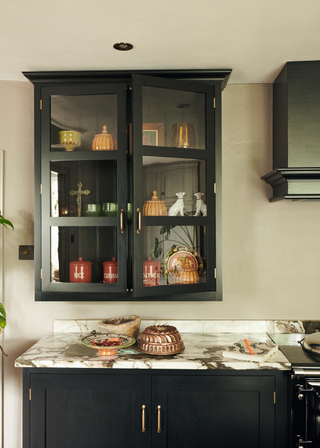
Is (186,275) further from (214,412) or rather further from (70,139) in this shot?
(70,139)

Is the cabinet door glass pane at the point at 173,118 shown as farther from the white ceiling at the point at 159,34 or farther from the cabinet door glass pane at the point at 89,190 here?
the cabinet door glass pane at the point at 89,190

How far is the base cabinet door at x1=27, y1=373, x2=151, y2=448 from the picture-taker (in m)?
1.96

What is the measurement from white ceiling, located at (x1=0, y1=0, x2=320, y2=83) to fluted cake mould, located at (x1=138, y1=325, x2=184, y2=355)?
1511mm

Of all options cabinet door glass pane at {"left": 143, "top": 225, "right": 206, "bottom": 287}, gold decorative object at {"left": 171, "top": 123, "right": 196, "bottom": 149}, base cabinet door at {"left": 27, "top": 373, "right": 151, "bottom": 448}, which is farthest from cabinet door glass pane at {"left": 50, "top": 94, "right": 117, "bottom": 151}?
base cabinet door at {"left": 27, "top": 373, "right": 151, "bottom": 448}

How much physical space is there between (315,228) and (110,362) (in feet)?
4.98

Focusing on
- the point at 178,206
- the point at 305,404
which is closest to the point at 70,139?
the point at 178,206

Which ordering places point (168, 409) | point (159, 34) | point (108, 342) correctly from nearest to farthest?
point (159, 34) → point (168, 409) → point (108, 342)

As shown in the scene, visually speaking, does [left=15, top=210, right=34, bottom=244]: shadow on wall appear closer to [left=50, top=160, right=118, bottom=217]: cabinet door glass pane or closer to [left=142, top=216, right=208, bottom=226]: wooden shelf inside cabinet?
[left=50, top=160, right=118, bottom=217]: cabinet door glass pane

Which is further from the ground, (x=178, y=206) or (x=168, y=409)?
(x=178, y=206)

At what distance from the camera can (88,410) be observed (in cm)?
197

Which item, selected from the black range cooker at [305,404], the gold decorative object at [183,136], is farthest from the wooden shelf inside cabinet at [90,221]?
the black range cooker at [305,404]

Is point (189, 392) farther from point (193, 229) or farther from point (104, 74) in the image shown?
point (104, 74)

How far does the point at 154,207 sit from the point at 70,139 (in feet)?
2.08

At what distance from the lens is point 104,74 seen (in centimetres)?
227
